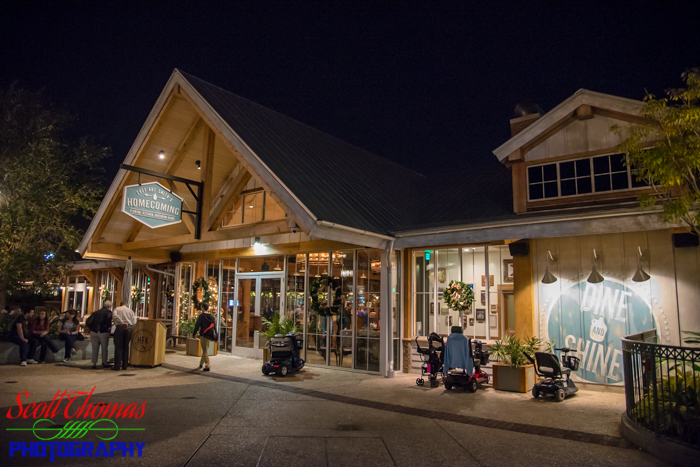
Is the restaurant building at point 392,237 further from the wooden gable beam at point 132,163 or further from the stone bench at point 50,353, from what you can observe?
→ the stone bench at point 50,353

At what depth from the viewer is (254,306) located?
1398cm

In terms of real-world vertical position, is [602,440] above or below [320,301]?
below

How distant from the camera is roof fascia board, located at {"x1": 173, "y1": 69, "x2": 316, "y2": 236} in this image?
9.34 meters

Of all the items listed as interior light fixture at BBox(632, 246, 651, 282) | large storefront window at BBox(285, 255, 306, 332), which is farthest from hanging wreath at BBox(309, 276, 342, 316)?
interior light fixture at BBox(632, 246, 651, 282)

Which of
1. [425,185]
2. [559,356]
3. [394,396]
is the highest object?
[425,185]

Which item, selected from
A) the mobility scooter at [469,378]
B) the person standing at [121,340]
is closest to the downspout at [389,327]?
the mobility scooter at [469,378]

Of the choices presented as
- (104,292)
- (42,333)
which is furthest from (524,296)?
(104,292)

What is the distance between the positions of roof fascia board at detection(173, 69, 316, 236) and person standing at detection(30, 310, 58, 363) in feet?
23.4


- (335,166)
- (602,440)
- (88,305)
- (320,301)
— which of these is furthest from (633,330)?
(88,305)

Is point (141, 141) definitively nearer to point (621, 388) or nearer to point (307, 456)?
point (307, 456)

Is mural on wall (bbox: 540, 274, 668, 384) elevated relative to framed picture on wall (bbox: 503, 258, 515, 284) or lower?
lower

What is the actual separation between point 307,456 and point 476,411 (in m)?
3.50

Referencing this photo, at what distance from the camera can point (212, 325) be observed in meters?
11.7

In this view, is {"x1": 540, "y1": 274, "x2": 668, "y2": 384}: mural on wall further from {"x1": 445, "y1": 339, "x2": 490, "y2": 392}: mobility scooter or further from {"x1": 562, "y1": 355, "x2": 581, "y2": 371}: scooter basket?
{"x1": 445, "y1": 339, "x2": 490, "y2": 392}: mobility scooter
